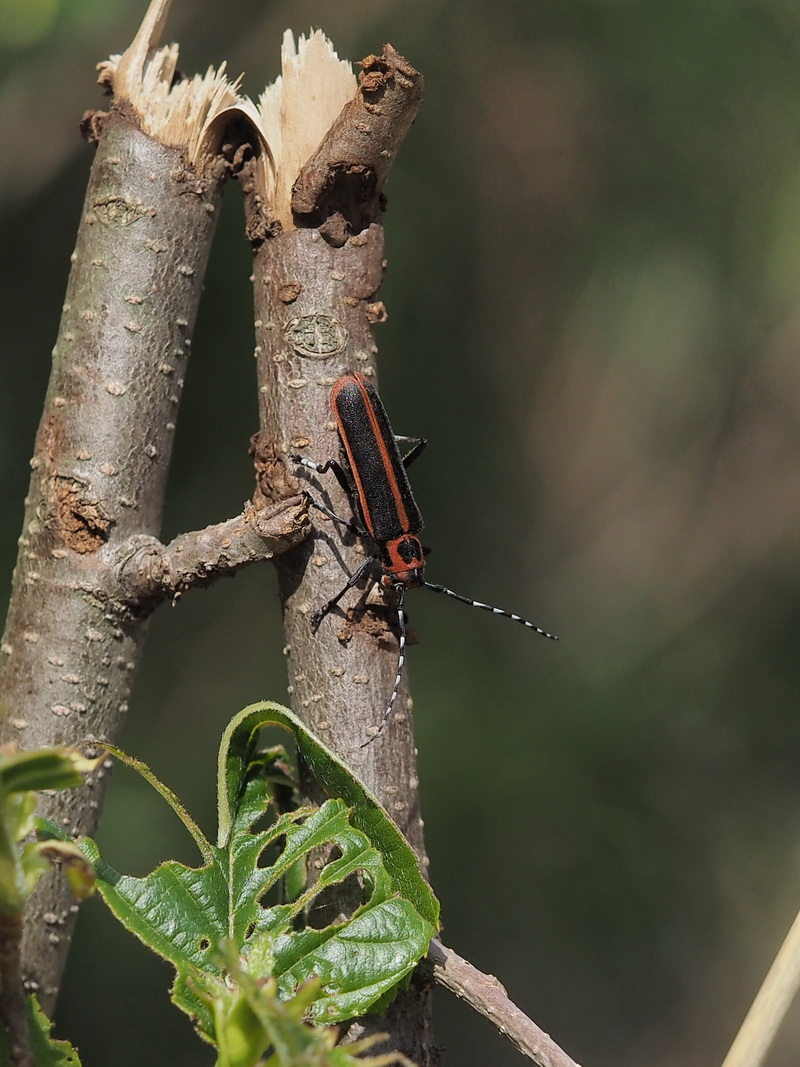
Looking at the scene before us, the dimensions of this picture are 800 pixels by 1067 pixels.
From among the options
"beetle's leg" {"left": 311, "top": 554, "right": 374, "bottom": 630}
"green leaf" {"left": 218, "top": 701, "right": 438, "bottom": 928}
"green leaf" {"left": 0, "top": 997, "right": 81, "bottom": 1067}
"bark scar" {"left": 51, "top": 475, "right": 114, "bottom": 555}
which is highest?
"bark scar" {"left": 51, "top": 475, "right": 114, "bottom": 555}

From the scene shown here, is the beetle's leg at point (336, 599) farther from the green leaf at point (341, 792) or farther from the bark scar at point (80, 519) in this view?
the bark scar at point (80, 519)

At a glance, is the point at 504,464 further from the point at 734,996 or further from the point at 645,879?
the point at 734,996

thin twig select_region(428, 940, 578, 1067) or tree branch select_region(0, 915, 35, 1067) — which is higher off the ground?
tree branch select_region(0, 915, 35, 1067)

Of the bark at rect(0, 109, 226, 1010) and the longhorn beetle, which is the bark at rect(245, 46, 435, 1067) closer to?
the longhorn beetle

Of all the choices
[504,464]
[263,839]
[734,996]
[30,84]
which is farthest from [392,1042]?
[734,996]

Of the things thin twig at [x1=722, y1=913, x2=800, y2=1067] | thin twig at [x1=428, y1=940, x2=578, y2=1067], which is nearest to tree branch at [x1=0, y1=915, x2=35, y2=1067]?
thin twig at [x1=428, y1=940, x2=578, y2=1067]

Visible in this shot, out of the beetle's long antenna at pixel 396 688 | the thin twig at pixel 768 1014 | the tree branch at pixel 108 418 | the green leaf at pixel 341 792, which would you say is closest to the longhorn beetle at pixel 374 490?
the beetle's long antenna at pixel 396 688
